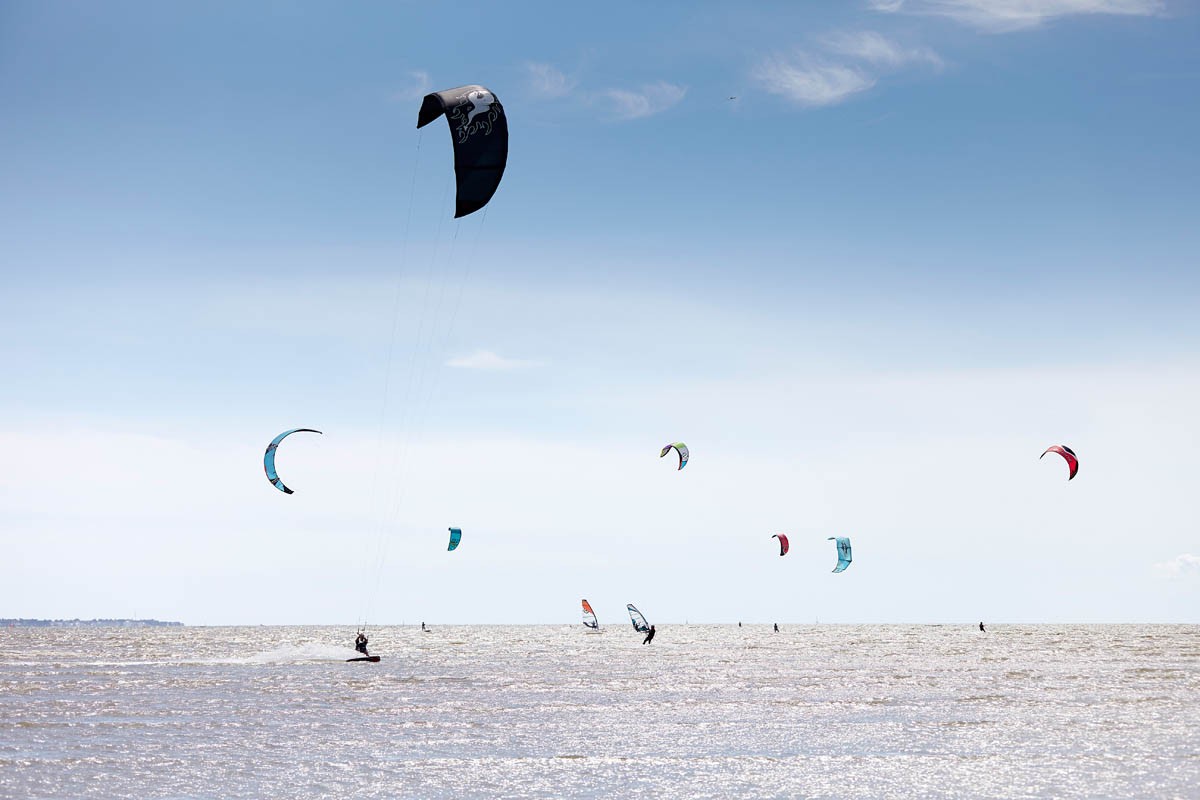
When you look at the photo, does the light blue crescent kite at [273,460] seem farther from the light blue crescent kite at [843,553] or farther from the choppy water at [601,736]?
the light blue crescent kite at [843,553]

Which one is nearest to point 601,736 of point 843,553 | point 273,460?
point 273,460

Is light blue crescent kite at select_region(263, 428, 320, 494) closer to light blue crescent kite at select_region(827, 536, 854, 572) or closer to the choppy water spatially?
the choppy water

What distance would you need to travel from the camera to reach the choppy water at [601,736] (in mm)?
15180

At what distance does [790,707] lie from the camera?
26.4 meters

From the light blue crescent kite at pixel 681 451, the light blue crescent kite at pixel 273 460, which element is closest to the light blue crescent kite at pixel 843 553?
the light blue crescent kite at pixel 681 451

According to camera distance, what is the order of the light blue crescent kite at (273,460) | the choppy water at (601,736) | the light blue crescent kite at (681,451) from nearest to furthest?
the choppy water at (601,736) < the light blue crescent kite at (273,460) < the light blue crescent kite at (681,451)

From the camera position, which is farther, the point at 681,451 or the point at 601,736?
the point at 681,451

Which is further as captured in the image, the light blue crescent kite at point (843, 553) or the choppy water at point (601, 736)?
the light blue crescent kite at point (843, 553)

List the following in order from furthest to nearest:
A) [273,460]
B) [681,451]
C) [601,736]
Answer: [681,451], [273,460], [601,736]

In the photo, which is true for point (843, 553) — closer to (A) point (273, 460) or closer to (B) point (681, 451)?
(B) point (681, 451)

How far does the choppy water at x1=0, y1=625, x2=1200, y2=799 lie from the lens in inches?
598

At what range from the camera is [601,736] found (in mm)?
20641

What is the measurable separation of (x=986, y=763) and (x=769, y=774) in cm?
350

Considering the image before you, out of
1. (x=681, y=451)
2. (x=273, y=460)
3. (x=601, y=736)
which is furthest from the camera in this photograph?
(x=681, y=451)
